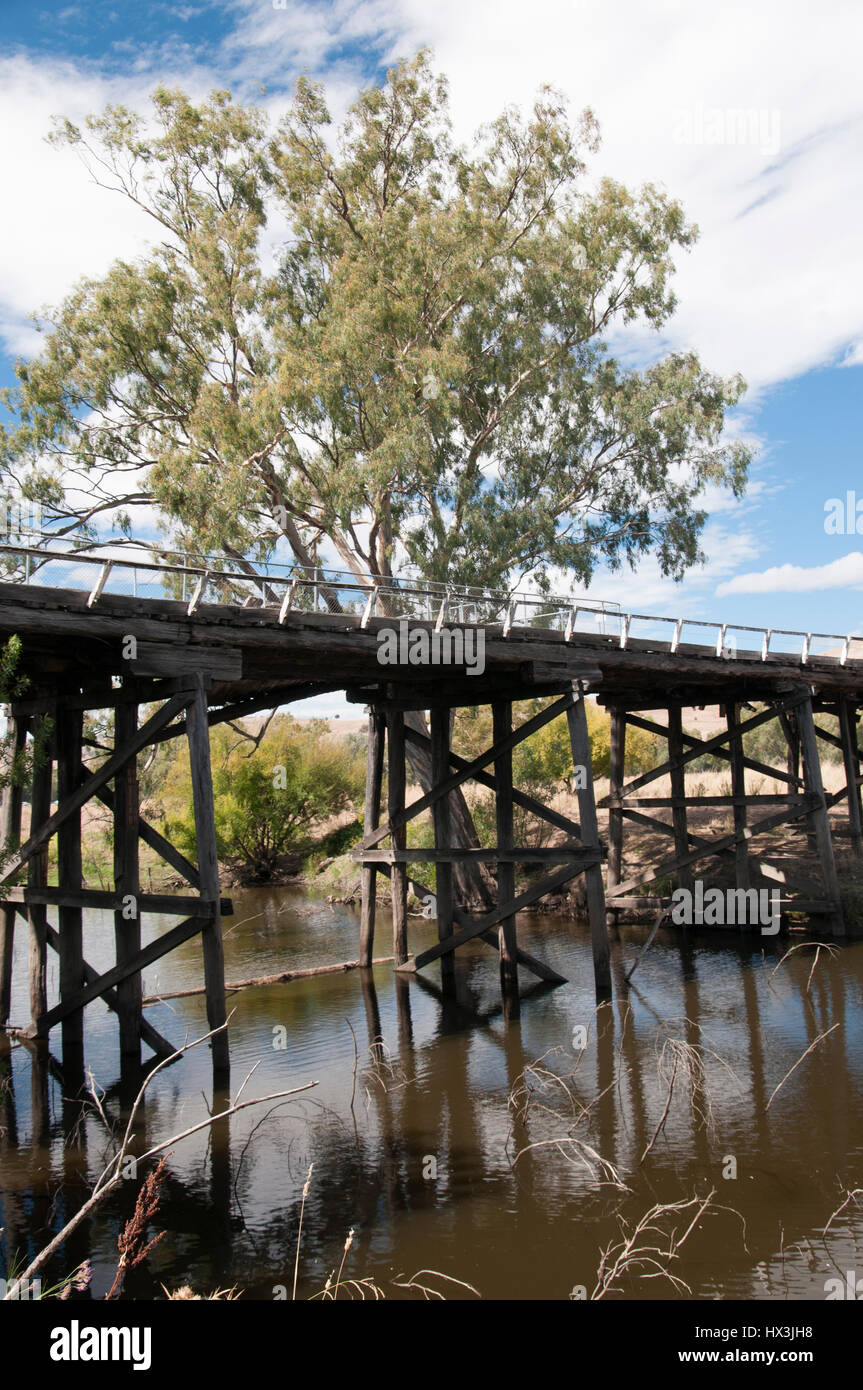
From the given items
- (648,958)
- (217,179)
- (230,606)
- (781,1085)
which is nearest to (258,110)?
(217,179)

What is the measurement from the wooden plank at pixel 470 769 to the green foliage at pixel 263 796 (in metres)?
12.2

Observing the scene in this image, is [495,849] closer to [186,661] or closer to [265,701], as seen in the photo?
[265,701]

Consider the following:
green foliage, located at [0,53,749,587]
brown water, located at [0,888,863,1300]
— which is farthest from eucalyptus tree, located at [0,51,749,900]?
brown water, located at [0,888,863,1300]

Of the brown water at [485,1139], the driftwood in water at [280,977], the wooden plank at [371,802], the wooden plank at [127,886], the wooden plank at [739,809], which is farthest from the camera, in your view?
the wooden plank at [739,809]

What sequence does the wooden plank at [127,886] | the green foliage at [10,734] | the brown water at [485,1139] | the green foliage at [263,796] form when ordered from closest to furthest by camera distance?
1. the brown water at [485,1139]
2. the green foliage at [10,734]
3. the wooden plank at [127,886]
4. the green foliage at [263,796]

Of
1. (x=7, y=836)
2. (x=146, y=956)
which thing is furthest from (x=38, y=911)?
(x=146, y=956)

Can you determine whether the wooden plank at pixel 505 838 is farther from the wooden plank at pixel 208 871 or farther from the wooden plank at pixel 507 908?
the wooden plank at pixel 208 871

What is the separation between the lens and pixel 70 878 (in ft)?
35.4

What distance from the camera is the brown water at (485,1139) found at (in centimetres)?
609

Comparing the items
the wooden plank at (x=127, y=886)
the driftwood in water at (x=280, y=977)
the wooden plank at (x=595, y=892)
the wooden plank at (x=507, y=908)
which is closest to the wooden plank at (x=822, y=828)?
the wooden plank at (x=507, y=908)

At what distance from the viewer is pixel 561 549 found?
20438 millimetres

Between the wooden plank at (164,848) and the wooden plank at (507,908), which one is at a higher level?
the wooden plank at (164,848)
